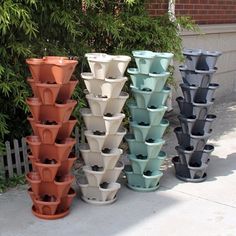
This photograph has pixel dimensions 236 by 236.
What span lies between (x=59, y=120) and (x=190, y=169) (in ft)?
5.29

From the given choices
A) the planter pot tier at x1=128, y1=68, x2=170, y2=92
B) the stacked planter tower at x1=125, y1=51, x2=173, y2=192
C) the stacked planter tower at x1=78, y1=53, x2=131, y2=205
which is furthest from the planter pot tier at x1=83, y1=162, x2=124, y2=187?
the planter pot tier at x1=128, y1=68, x2=170, y2=92

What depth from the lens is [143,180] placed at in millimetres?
4109

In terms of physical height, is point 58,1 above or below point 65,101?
above

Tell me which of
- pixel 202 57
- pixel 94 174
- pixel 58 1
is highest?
pixel 58 1

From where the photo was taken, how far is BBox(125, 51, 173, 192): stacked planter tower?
12.5 feet

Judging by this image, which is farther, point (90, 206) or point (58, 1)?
point (58, 1)

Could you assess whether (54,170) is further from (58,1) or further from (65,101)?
(58,1)

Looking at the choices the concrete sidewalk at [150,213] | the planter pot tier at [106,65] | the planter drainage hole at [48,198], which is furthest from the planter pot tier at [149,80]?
the planter drainage hole at [48,198]

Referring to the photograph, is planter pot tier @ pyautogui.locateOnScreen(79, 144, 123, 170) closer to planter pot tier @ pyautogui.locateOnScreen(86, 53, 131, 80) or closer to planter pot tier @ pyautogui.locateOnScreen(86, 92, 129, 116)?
planter pot tier @ pyautogui.locateOnScreen(86, 92, 129, 116)

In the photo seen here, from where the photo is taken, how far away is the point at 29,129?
4.59m

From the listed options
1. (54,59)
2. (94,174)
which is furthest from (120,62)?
(94,174)

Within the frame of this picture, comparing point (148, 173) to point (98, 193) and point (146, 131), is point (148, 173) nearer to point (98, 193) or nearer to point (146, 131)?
point (146, 131)

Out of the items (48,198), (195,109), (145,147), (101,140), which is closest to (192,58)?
(195,109)

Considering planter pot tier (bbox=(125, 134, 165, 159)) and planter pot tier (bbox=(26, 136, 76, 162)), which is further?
planter pot tier (bbox=(125, 134, 165, 159))
